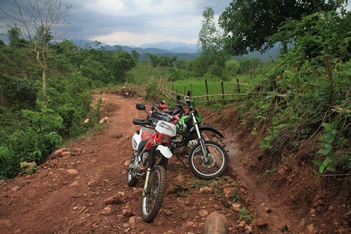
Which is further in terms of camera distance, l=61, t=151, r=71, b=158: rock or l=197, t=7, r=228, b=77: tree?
l=197, t=7, r=228, b=77: tree

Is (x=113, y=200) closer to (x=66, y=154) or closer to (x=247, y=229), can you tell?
(x=247, y=229)

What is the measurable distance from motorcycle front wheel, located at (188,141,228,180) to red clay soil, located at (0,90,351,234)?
0.14 metres

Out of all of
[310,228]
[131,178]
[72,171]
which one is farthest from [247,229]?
[72,171]

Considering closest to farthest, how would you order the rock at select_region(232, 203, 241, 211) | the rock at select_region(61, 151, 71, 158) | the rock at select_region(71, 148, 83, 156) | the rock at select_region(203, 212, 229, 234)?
1. the rock at select_region(203, 212, 229, 234)
2. the rock at select_region(232, 203, 241, 211)
3. the rock at select_region(61, 151, 71, 158)
4. the rock at select_region(71, 148, 83, 156)

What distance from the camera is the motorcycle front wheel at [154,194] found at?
9.95 feet

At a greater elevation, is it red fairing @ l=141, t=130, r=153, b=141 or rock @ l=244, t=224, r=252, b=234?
red fairing @ l=141, t=130, r=153, b=141

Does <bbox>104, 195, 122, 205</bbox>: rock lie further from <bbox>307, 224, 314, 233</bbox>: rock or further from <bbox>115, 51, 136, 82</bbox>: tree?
<bbox>115, 51, 136, 82</bbox>: tree

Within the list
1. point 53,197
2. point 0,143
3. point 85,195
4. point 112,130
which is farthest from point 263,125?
point 0,143

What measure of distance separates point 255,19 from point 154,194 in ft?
34.8

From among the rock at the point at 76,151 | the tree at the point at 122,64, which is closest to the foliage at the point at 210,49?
the tree at the point at 122,64

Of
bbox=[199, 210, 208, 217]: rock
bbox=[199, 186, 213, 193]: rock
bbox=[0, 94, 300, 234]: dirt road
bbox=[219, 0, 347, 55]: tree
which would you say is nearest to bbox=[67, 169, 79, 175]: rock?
bbox=[0, 94, 300, 234]: dirt road

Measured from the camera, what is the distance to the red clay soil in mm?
3125

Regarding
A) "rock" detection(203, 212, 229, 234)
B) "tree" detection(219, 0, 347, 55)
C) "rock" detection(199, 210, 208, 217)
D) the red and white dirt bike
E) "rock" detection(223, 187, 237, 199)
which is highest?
"tree" detection(219, 0, 347, 55)

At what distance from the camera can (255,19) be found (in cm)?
1139
